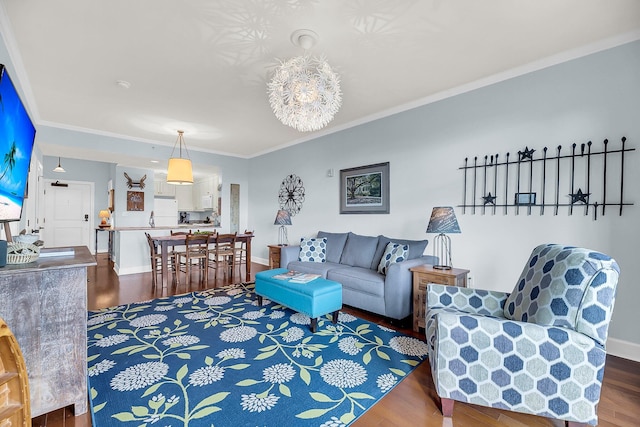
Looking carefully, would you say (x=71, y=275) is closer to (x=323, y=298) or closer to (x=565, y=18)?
(x=323, y=298)

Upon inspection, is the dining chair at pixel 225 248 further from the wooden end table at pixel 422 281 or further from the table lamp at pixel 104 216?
the table lamp at pixel 104 216

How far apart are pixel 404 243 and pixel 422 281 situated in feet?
2.46

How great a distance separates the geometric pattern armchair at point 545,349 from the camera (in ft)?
4.83

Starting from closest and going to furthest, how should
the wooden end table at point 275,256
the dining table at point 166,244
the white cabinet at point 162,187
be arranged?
the dining table at point 166,244 < the wooden end table at point 275,256 < the white cabinet at point 162,187

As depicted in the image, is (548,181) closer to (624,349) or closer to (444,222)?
(444,222)

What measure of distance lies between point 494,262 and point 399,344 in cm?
143

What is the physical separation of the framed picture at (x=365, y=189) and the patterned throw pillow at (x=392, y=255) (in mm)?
797

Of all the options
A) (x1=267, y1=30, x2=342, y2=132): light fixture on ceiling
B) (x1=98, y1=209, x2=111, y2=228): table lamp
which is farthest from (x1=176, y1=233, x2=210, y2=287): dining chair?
(x1=98, y1=209, x2=111, y2=228): table lamp

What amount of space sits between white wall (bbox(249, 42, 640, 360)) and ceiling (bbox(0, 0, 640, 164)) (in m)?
0.21

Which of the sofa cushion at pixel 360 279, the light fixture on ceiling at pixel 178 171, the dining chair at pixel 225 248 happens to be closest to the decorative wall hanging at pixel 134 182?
the light fixture on ceiling at pixel 178 171

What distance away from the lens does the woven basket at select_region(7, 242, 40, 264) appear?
5.11ft

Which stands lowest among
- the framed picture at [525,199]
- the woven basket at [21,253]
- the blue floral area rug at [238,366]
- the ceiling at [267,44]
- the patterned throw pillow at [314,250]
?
the blue floral area rug at [238,366]

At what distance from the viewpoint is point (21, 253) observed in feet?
5.22

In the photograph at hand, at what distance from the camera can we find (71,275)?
64.5 inches
